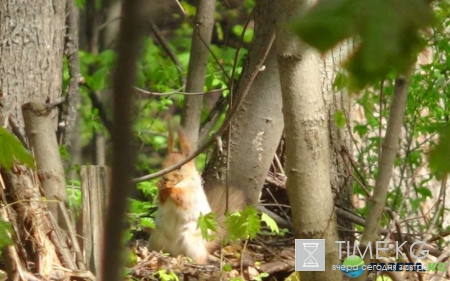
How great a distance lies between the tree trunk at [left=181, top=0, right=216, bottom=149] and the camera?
3.97m

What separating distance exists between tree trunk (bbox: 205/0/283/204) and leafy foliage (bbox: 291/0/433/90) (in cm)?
266

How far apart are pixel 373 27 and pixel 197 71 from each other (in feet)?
11.0

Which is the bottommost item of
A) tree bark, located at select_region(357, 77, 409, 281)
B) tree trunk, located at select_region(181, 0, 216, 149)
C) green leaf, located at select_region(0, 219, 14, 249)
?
green leaf, located at select_region(0, 219, 14, 249)

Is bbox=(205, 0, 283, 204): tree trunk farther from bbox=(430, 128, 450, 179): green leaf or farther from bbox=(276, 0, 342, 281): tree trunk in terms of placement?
bbox=(430, 128, 450, 179): green leaf

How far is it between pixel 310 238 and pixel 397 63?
66.0 inches

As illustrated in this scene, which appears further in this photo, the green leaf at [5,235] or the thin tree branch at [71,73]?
the thin tree branch at [71,73]

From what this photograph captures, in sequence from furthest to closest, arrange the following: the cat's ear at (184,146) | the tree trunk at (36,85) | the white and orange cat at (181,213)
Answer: the cat's ear at (184,146)
the white and orange cat at (181,213)
the tree trunk at (36,85)

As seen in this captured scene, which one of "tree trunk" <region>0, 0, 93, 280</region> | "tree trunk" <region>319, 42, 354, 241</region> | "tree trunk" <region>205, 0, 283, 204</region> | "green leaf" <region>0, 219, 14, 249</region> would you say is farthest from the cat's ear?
"green leaf" <region>0, 219, 14, 249</region>

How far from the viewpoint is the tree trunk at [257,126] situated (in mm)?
3432

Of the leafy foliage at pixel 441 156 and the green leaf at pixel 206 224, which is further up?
the leafy foliage at pixel 441 156

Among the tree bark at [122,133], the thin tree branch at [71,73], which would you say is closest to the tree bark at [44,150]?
the thin tree branch at [71,73]

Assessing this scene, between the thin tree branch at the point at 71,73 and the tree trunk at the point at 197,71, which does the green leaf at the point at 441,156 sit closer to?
the tree trunk at the point at 197,71

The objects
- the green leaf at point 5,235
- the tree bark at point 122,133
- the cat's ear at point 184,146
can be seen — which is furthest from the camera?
the cat's ear at point 184,146

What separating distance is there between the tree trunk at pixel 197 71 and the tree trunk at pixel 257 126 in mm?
469
